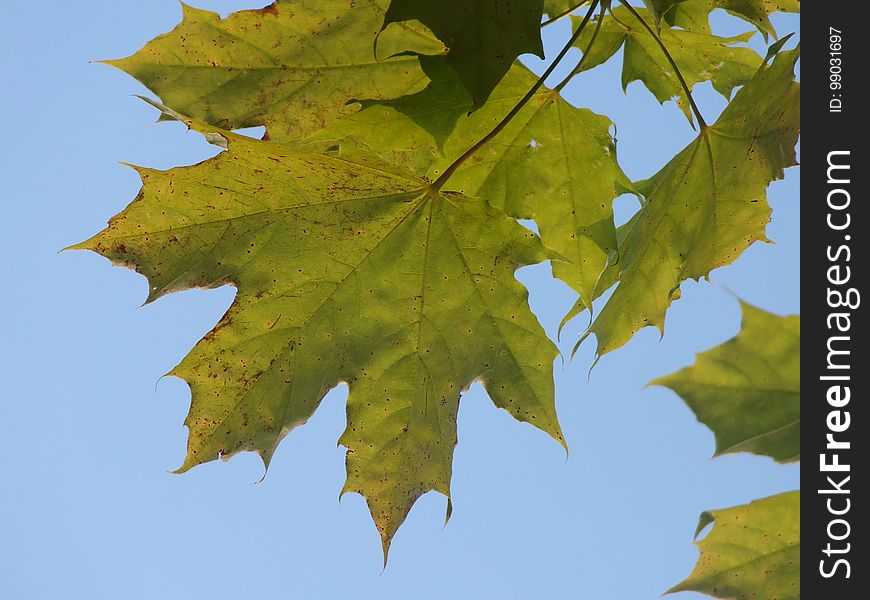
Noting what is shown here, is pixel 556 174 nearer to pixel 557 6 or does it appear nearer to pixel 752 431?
pixel 557 6

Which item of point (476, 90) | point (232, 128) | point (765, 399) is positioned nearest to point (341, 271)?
point (232, 128)

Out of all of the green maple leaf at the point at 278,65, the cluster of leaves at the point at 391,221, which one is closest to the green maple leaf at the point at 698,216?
the cluster of leaves at the point at 391,221

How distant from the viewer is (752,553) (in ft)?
2.65

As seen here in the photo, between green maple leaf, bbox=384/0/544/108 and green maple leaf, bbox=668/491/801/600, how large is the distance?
0.45 metres

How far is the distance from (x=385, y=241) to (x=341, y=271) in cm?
6

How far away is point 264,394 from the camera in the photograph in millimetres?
840

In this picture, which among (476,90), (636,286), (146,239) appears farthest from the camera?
(636,286)

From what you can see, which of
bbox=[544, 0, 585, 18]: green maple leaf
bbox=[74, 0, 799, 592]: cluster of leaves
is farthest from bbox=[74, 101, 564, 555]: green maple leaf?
bbox=[544, 0, 585, 18]: green maple leaf

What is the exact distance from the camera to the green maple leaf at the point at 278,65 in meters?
0.81

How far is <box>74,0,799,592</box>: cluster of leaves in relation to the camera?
812 mm

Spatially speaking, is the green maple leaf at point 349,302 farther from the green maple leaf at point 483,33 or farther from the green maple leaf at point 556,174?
the green maple leaf at point 483,33

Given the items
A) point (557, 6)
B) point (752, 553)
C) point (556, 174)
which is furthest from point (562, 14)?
point (752, 553)
